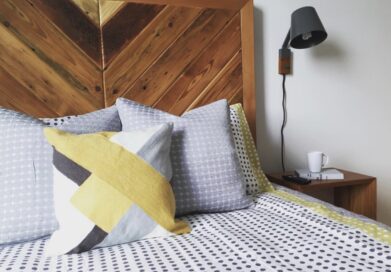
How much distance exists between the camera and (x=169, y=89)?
1447 mm

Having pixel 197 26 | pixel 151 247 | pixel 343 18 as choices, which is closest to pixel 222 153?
pixel 151 247

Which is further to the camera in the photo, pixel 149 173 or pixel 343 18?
pixel 343 18

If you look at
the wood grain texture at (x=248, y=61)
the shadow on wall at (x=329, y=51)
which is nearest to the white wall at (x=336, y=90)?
the shadow on wall at (x=329, y=51)

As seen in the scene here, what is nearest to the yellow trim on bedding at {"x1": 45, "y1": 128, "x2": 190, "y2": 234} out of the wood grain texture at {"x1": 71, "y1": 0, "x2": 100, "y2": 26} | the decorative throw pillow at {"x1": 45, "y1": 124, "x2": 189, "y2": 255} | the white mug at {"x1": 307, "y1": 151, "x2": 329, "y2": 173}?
the decorative throw pillow at {"x1": 45, "y1": 124, "x2": 189, "y2": 255}

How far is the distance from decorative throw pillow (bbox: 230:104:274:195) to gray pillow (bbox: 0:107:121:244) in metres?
0.67

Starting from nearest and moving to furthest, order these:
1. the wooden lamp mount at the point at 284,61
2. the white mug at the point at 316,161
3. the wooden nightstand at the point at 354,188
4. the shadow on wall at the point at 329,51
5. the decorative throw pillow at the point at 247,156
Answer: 1. the decorative throw pillow at the point at 247,156
2. the wooden nightstand at the point at 354,188
3. the white mug at the point at 316,161
4. the wooden lamp mount at the point at 284,61
5. the shadow on wall at the point at 329,51

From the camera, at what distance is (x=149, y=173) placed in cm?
88

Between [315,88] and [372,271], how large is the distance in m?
1.31

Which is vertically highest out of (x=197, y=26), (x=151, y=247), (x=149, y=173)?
(x=197, y=26)

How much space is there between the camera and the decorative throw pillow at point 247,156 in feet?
4.00

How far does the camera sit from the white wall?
1.68m

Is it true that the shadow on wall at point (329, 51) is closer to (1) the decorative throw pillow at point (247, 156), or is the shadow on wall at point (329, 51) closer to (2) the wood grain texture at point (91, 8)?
(1) the decorative throw pillow at point (247, 156)

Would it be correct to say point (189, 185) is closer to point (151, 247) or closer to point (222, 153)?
point (222, 153)

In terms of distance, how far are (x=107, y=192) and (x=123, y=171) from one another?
0.07m
